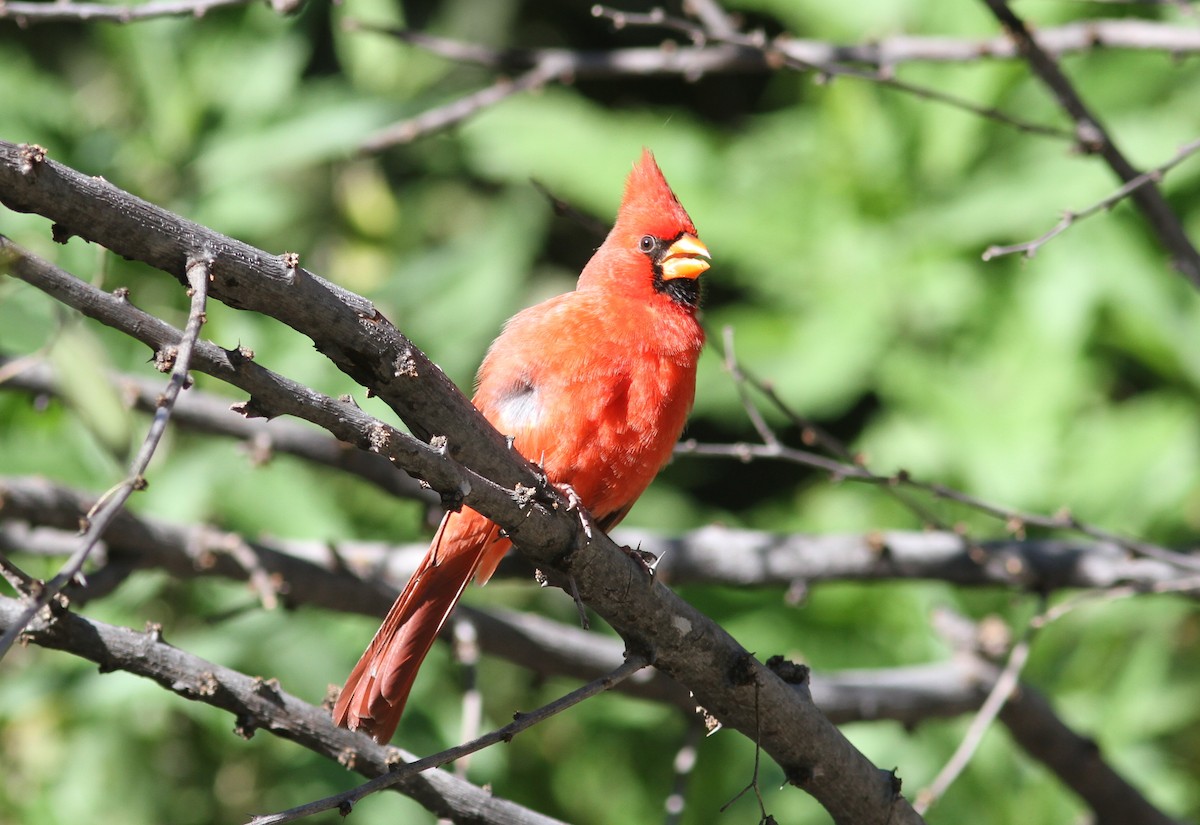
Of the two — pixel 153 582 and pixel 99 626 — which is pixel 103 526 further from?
pixel 153 582

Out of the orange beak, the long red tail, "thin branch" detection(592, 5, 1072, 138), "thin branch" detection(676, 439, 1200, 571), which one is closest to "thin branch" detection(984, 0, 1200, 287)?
"thin branch" detection(592, 5, 1072, 138)

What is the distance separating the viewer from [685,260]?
317 centimetres

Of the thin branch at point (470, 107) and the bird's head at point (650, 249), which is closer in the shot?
the bird's head at point (650, 249)

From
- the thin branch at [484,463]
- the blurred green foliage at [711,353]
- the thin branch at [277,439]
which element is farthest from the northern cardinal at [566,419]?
the blurred green foliage at [711,353]

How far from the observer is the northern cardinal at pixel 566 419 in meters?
2.62

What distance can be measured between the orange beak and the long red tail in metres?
0.81

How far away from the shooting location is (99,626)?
2004 mm

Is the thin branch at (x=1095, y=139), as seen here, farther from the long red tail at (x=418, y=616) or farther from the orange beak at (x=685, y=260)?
the long red tail at (x=418, y=616)

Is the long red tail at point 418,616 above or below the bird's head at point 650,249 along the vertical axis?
below

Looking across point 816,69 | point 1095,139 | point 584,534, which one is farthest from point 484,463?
point 1095,139

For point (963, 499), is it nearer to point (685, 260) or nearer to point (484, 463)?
point (685, 260)

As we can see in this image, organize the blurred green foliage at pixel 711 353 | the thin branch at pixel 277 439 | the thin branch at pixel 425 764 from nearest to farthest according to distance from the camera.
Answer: the thin branch at pixel 425 764 → the thin branch at pixel 277 439 → the blurred green foliage at pixel 711 353

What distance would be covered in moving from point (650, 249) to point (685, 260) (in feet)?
0.37

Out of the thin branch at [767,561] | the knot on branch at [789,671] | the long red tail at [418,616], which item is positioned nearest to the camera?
the knot on branch at [789,671]
